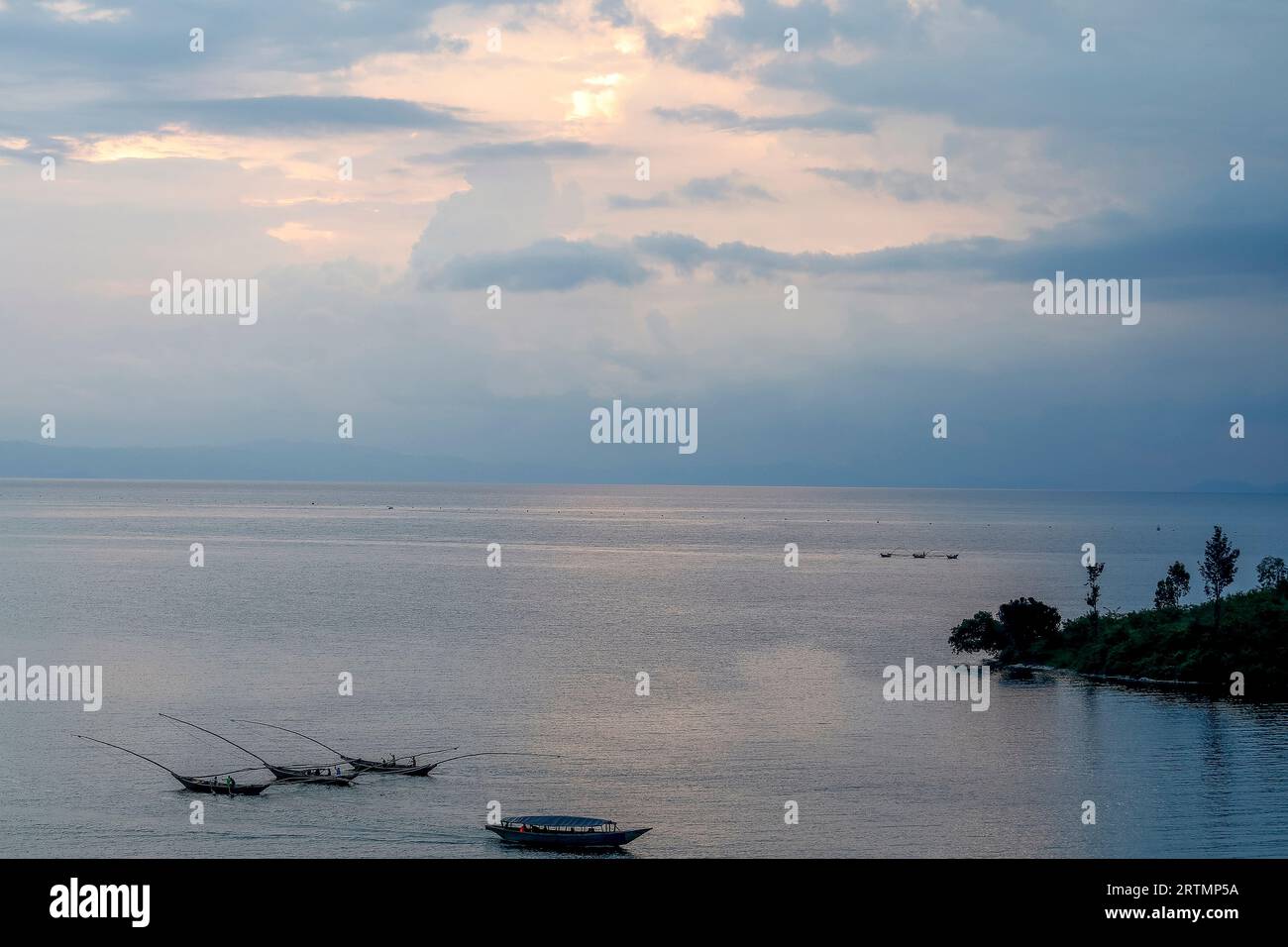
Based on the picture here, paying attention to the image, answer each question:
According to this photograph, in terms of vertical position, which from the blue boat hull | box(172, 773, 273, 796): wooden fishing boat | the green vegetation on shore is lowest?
the blue boat hull

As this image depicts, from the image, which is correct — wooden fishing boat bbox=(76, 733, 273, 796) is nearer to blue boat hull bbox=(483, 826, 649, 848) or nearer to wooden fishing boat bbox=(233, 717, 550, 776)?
wooden fishing boat bbox=(233, 717, 550, 776)

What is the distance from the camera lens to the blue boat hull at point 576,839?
1673 inches

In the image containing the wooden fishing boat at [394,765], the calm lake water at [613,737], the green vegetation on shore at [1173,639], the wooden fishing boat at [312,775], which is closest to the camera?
the calm lake water at [613,737]

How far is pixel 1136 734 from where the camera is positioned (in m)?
63.0

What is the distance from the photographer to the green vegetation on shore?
241ft

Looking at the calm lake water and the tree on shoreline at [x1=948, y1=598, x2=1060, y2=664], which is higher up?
the tree on shoreline at [x1=948, y1=598, x2=1060, y2=664]

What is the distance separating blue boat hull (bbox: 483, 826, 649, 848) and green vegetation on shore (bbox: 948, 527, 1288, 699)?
44605 millimetres

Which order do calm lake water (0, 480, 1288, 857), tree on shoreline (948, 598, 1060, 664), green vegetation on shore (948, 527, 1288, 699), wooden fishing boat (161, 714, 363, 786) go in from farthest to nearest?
tree on shoreline (948, 598, 1060, 664) < green vegetation on shore (948, 527, 1288, 699) < wooden fishing boat (161, 714, 363, 786) < calm lake water (0, 480, 1288, 857)

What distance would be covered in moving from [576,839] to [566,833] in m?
0.43

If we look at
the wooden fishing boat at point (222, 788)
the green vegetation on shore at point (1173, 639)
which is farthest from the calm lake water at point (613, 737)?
the green vegetation on shore at point (1173, 639)

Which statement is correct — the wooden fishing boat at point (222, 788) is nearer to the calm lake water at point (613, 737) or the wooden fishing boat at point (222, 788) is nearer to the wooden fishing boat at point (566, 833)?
the calm lake water at point (613, 737)

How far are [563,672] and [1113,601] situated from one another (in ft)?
270

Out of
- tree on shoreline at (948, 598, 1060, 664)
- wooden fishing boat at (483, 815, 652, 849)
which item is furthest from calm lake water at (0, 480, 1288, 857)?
tree on shoreline at (948, 598, 1060, 664)
